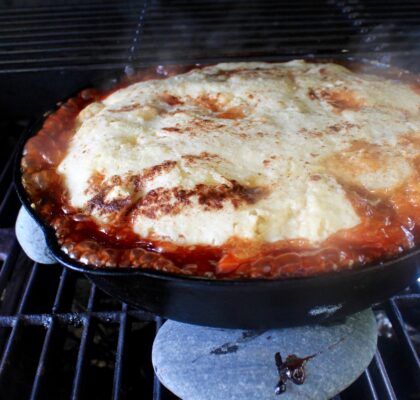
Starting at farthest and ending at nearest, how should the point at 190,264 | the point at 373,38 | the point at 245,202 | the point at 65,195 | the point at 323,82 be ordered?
the point at 373,38
the point at 323,82
the point at 65,195
the point at 245,202
the point at 190,264

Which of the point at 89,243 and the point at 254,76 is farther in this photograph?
the point at 254,76

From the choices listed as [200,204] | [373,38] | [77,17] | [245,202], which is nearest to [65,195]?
[200,204]

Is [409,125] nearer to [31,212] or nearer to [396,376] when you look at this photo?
[396,376]

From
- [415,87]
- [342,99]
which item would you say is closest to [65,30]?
[342,99]

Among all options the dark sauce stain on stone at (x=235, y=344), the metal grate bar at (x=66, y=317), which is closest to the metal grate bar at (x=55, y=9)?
the metal grate bar at (x=66, y=317)

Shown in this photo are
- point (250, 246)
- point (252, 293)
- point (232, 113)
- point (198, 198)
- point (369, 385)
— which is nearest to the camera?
point (252, 293)

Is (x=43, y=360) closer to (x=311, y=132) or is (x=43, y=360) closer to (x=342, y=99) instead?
(x=311, y=132)
